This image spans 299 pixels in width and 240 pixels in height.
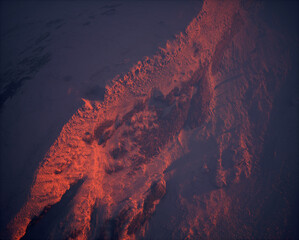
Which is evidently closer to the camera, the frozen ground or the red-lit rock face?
the frozen ground

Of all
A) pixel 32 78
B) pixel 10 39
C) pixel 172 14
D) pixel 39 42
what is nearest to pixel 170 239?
pixel 32 78

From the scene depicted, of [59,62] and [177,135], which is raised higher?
[59,62]

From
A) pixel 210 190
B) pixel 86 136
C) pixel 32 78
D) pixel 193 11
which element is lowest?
pixel 210 190

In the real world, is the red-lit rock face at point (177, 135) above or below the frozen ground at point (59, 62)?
below

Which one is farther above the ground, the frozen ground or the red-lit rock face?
the frozen ground

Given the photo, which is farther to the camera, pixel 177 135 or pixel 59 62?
pixel 177 135

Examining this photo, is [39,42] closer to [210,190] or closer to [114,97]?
[114,97]

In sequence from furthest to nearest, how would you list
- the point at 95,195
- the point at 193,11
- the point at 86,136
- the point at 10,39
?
the point at 10,39 < the point at 193,11 < the point at 95,195 < the point at 86,136

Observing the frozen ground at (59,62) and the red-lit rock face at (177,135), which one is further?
the red-lit rock face at (177,135)
